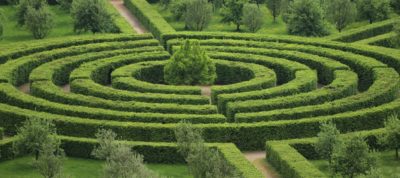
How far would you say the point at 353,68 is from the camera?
67000mm

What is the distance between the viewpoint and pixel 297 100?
5681 centimetres

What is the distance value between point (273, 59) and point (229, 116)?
44.1 feet

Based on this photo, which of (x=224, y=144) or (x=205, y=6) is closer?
(x=224, y=144)

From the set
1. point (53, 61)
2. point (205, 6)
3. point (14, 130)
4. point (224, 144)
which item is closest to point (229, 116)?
point (224, 144)

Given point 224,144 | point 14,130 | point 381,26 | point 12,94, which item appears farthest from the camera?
point 381,26

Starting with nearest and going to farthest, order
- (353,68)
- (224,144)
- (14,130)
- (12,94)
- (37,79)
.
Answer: (224,144) → (14,130) → (12,94) → (37,79) → (353,68)

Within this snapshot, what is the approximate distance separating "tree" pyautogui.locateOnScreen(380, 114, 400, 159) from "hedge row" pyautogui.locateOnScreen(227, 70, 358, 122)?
7.83 m

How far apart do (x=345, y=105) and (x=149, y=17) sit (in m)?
30.8

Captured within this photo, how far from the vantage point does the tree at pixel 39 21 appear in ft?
258

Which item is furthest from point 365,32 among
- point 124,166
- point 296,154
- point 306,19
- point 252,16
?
point 124,166

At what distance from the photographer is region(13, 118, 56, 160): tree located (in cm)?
4822

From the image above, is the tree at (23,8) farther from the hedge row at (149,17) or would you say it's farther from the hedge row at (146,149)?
the hedge row at (146,149)

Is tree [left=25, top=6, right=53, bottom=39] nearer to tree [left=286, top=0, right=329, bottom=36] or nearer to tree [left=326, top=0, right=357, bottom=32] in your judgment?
tree [left=286, top=0, right=329, bottom=36]

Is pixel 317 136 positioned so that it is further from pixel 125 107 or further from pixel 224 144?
pixel 125 107
